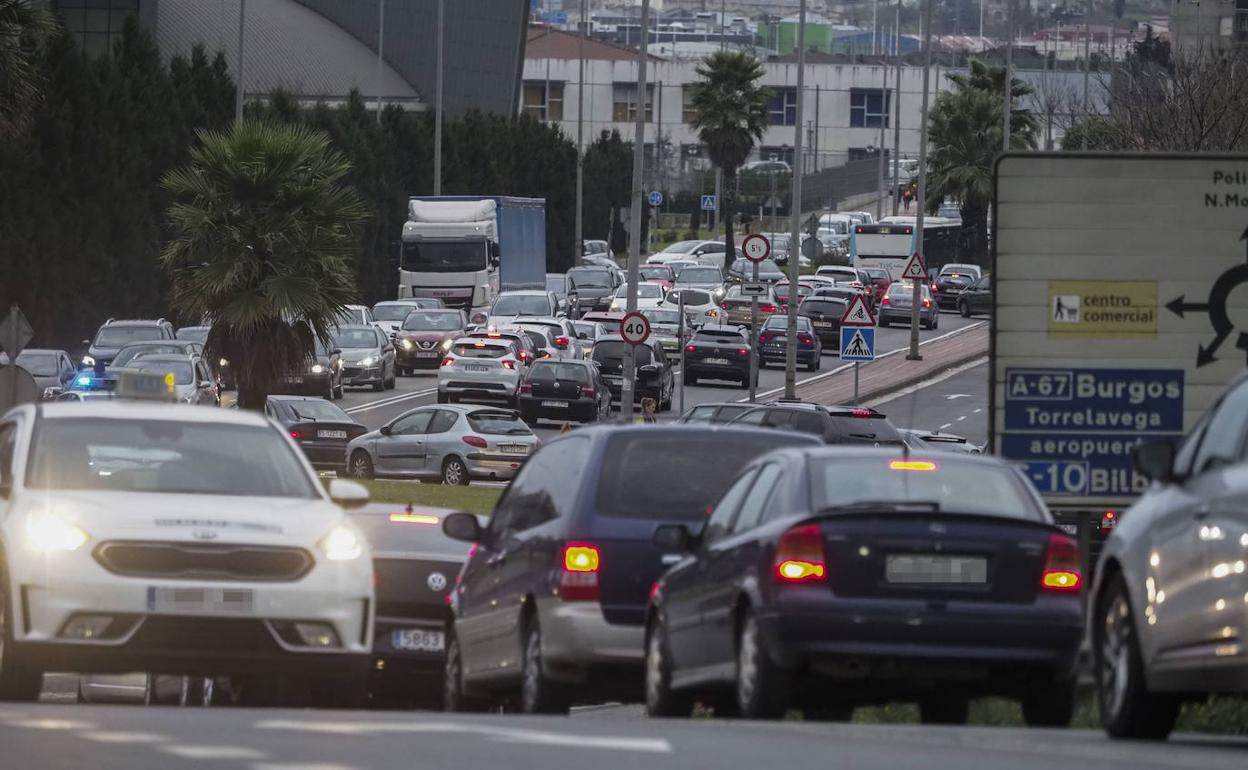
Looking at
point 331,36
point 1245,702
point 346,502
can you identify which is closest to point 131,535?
point 346,502

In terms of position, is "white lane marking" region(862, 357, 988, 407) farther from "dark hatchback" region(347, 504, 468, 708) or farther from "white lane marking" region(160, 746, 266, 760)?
"white lane marking" region(160, 746, 266, 760)

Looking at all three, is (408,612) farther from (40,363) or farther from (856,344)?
(40,363)

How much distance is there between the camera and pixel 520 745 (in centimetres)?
981

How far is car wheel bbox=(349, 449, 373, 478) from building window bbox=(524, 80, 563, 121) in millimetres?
126687

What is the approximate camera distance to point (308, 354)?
41250mm

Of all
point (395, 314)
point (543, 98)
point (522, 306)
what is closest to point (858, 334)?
point (522, 306)

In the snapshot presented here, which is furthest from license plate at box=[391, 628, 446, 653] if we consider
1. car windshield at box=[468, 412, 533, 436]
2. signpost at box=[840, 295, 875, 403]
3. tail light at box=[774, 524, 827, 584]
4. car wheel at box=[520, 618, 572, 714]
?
signpost at box=[840, 295, 875, 403]

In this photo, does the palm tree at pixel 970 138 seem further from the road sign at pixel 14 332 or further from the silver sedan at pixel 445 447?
the road sign at pixel 14 332

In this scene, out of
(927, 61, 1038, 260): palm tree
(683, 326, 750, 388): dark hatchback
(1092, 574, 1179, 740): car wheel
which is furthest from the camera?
(927, 61, 1038, 260): palm tree

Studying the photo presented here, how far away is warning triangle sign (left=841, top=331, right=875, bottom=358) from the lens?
48.7 metres

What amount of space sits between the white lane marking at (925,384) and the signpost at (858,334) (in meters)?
8.14

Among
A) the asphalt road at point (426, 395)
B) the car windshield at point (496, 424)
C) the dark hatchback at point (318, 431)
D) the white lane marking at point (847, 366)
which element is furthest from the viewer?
the white lane marking at point (847, 366)

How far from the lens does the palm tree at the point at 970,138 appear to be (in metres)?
101

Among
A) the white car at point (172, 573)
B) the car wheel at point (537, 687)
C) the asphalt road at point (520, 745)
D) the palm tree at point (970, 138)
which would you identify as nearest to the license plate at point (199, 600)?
the white car at point (172, 573)
